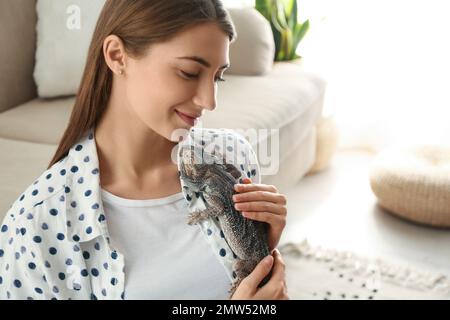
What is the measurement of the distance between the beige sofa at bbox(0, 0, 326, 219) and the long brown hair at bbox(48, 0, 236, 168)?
0.71 meters

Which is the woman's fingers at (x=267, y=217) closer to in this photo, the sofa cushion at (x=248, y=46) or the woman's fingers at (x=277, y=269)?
the woman's fingers at (x=277, y=269)

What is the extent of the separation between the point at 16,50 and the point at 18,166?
31.8 inches

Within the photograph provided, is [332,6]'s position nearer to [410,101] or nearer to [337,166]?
[410,101]

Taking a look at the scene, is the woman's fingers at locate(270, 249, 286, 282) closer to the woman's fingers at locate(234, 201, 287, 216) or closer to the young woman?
the young woman

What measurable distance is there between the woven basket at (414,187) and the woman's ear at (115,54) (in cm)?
183

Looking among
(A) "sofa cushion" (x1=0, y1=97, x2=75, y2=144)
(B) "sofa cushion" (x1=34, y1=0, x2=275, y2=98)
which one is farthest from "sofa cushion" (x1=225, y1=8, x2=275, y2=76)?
(A) "sofa cushion" (x1=0, y1=97, x2=75, y2=144)

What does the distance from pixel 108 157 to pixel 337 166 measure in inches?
98.5

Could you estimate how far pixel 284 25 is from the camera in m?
3.36

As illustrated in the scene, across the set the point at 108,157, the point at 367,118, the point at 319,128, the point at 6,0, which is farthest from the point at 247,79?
the point at 108,157

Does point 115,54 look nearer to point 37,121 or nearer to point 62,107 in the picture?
point 37,121

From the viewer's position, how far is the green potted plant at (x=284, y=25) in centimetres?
330

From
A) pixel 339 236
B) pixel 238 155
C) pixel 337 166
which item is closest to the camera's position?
pixel 238 155

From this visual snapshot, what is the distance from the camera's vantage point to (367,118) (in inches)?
148
